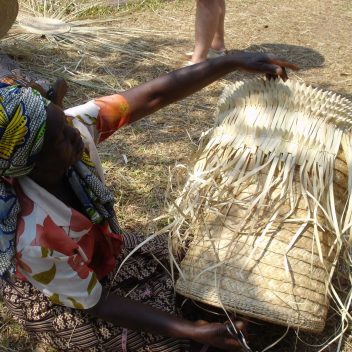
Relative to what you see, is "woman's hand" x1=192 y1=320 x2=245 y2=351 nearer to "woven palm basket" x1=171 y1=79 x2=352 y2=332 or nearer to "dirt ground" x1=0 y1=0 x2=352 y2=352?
"woven palm basket" x1=171 y1=79 x2=352 y2=332

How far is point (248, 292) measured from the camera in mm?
1599

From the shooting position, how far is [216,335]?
5.31 ft

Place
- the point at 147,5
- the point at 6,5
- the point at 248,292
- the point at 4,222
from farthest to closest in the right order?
the point at 147,5 < the point at 6,5 < the point at 248,292 < the point at 4,222

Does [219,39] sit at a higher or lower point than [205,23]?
lower

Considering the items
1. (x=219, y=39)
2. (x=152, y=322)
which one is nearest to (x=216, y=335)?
(x=152, y=322)

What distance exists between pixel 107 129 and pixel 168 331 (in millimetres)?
669

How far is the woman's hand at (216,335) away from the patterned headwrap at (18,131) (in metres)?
0.60

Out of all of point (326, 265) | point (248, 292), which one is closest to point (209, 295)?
point (248, 292)

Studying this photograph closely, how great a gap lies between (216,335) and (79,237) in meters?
0.47

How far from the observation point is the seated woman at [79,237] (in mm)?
1400

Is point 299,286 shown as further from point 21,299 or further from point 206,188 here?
point 21,299

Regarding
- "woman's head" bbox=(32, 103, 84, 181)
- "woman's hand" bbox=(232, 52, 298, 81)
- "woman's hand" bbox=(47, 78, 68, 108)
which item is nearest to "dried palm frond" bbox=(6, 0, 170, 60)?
"woman's hand" bbox=(232, 52, 298, 81)

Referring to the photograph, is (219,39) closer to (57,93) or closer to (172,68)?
(172,68)

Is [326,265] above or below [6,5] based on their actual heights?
below
